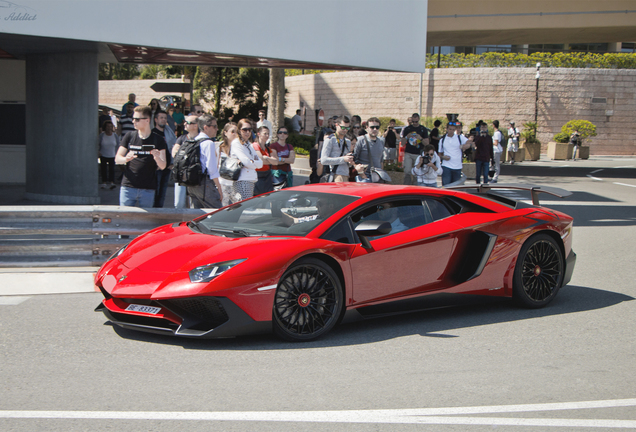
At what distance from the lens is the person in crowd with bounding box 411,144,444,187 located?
1231cm

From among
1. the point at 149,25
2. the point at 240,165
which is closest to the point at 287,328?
the point at 240,165

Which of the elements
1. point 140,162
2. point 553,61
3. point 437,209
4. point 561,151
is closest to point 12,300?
point 140,162

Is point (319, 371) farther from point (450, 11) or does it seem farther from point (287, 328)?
point (450, 11)

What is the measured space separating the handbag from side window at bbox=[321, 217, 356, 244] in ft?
12.1

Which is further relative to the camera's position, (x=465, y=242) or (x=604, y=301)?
(x=604, y=301)

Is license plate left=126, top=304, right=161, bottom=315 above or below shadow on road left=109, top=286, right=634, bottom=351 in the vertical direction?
above

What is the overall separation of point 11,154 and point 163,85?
1008cm

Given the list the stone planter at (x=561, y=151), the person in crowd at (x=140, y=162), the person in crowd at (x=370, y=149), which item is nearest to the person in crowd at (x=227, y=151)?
the person in crowd at (x=140, y=162)

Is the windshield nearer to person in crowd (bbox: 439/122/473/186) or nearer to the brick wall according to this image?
person in crowd (bbox: 439/122/473/186)

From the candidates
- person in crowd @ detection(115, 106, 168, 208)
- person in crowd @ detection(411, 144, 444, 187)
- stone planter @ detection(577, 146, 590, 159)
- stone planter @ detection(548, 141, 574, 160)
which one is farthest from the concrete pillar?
stone planter @ detection(577, 146, 590, 159)

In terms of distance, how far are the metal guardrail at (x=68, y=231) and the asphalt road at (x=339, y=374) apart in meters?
0.85

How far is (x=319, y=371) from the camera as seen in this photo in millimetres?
4633

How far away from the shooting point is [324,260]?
5.41 metres

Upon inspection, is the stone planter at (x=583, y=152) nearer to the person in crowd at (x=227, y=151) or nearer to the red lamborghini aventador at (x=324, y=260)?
the person in crowd at (x=227, y=151)
